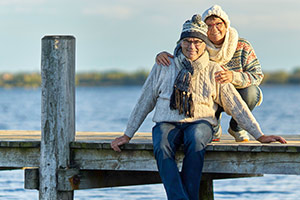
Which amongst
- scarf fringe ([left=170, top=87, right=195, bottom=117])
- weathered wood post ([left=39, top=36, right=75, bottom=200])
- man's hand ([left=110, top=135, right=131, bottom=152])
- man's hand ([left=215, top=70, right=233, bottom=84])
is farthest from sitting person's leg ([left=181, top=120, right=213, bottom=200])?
weathered wood post ([left=39, top=36, right=75, bottom=200])

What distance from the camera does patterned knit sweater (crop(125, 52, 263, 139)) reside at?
6066 mm

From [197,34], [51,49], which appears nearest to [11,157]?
[51,49]

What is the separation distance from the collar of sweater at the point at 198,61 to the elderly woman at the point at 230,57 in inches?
3.6

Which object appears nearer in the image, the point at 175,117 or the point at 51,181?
the point at 175,117

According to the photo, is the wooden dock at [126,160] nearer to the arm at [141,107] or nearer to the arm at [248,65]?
the arm at [141,107]

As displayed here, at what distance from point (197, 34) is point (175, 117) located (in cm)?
74

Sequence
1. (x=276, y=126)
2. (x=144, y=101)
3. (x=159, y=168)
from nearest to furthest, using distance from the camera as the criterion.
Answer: (x=159, y=168) < (x=144, y=101) < (x=276, y=126)

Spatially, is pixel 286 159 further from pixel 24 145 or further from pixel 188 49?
pixel 24 145

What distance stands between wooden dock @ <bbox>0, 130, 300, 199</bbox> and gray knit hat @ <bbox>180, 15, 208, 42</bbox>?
96 cm

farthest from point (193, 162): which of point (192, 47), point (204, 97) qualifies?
point (192, 47)

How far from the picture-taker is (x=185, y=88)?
598 centimetres

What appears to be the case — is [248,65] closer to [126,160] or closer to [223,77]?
[223,77]

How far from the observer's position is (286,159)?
602 centimetres

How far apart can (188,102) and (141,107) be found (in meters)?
0.49
